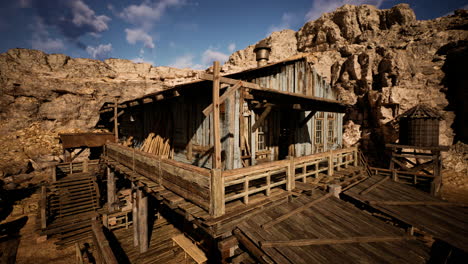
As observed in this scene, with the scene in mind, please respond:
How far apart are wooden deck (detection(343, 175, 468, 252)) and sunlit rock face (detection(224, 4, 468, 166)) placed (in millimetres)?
17155

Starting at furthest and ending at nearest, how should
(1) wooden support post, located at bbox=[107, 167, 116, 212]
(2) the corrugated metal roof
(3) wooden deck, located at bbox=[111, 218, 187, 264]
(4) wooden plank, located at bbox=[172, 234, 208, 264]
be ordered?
(1) wooden support post, located at bbox=[107, 167, 116, 212], (2) the corrugated metal roof, (3) wooden deck, located at bbox=[111, 218, 187, 264], (4) wooden plank, located at bbox=[172, 234, 208, 264]

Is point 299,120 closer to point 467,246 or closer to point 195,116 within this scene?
point 195,116

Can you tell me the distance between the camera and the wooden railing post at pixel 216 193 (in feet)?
15.0

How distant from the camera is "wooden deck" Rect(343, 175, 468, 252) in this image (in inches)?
195

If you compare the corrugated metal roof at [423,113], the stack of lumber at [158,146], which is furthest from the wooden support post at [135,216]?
the corrugated metal roof at [423,113]

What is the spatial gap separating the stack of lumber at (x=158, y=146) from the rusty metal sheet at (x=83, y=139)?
22.8 feet

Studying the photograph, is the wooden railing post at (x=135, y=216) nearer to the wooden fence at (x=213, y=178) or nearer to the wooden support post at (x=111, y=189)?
the wooden fence at (x=213, y=178)

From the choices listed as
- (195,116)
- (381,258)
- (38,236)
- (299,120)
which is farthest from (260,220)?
(38,236)

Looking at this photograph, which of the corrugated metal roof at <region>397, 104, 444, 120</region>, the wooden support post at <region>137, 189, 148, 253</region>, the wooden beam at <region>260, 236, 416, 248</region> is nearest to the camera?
the wooden beam at <region>260, 236, 416, 248</region>

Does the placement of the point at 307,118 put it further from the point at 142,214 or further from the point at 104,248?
the point at 104,248

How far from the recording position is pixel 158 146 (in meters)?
11.2

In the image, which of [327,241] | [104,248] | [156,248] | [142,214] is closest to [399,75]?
Answer: [327,241]

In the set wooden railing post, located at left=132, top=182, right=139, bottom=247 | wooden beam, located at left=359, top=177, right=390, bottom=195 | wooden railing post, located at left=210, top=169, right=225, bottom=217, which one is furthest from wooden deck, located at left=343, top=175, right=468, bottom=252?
wooden railing post, located at left=132, top=182, right=139, bottom=247

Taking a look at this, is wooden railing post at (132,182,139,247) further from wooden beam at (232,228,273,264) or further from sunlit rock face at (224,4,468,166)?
sunlit rock face at (224,4,468,166)
